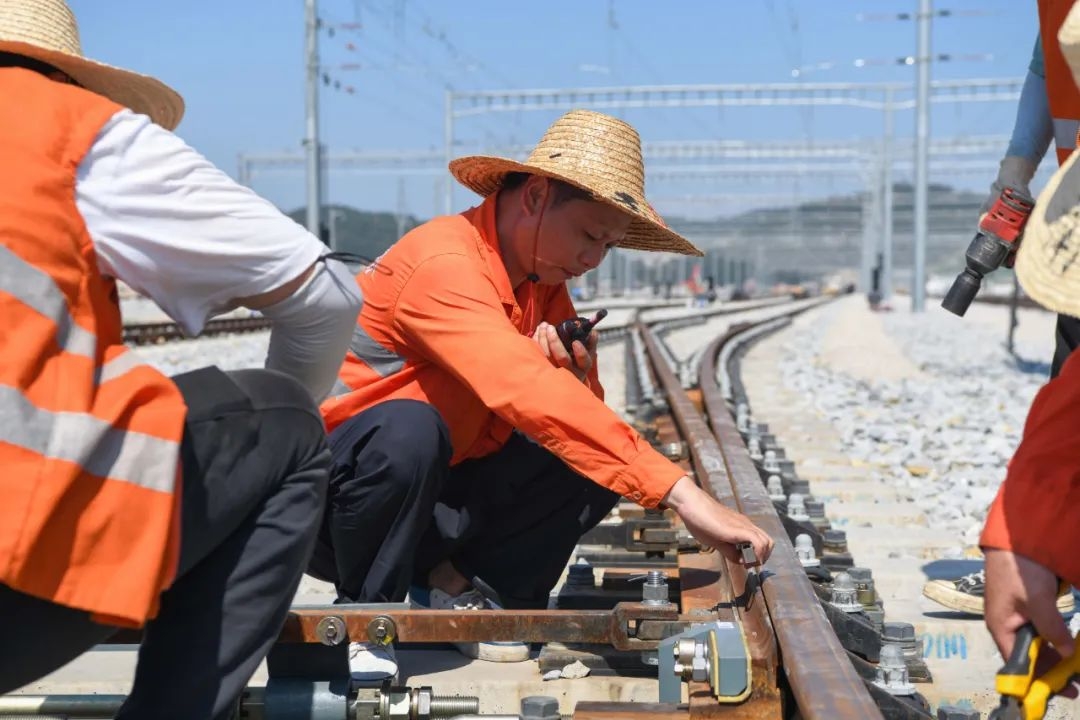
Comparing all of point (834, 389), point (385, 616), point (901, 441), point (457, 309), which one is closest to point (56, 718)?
point (385, 616)

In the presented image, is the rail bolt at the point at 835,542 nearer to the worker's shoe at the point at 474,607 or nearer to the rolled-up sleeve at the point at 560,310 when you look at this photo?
the rolled-up sleeve at the point at 560,310

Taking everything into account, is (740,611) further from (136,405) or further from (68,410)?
(68,410)

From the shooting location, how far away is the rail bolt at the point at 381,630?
257 cm

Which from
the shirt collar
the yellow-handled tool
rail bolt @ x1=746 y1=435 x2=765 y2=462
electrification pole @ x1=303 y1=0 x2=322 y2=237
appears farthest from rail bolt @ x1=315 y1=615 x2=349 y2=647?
electrification pole @ x1=303 y1=0 x2=322 y2=237

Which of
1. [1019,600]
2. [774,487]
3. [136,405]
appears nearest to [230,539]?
[136,405]

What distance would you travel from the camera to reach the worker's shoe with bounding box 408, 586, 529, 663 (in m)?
3.13

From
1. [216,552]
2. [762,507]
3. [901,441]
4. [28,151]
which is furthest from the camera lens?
[901,441]

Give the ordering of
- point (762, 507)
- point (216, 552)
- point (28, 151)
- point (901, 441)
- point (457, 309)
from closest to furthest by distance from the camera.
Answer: point (28, 151)
point (216, 552)
point (457, 309)
point (762, 507)
point (901, 441)

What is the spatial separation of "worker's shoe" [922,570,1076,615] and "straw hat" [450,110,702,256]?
1159 mm

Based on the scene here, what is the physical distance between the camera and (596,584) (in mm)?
3797

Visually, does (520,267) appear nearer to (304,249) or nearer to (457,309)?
(457,309)

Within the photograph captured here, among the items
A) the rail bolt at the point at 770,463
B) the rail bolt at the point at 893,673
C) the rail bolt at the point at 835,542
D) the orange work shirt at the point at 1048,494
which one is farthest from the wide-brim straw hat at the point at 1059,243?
the rail bolt at the point at 770,463

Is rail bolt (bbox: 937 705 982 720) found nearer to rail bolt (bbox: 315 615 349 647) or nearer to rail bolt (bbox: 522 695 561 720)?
rail bolt (bbox: 522 695 561 720)

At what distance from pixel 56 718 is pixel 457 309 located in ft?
3.68
